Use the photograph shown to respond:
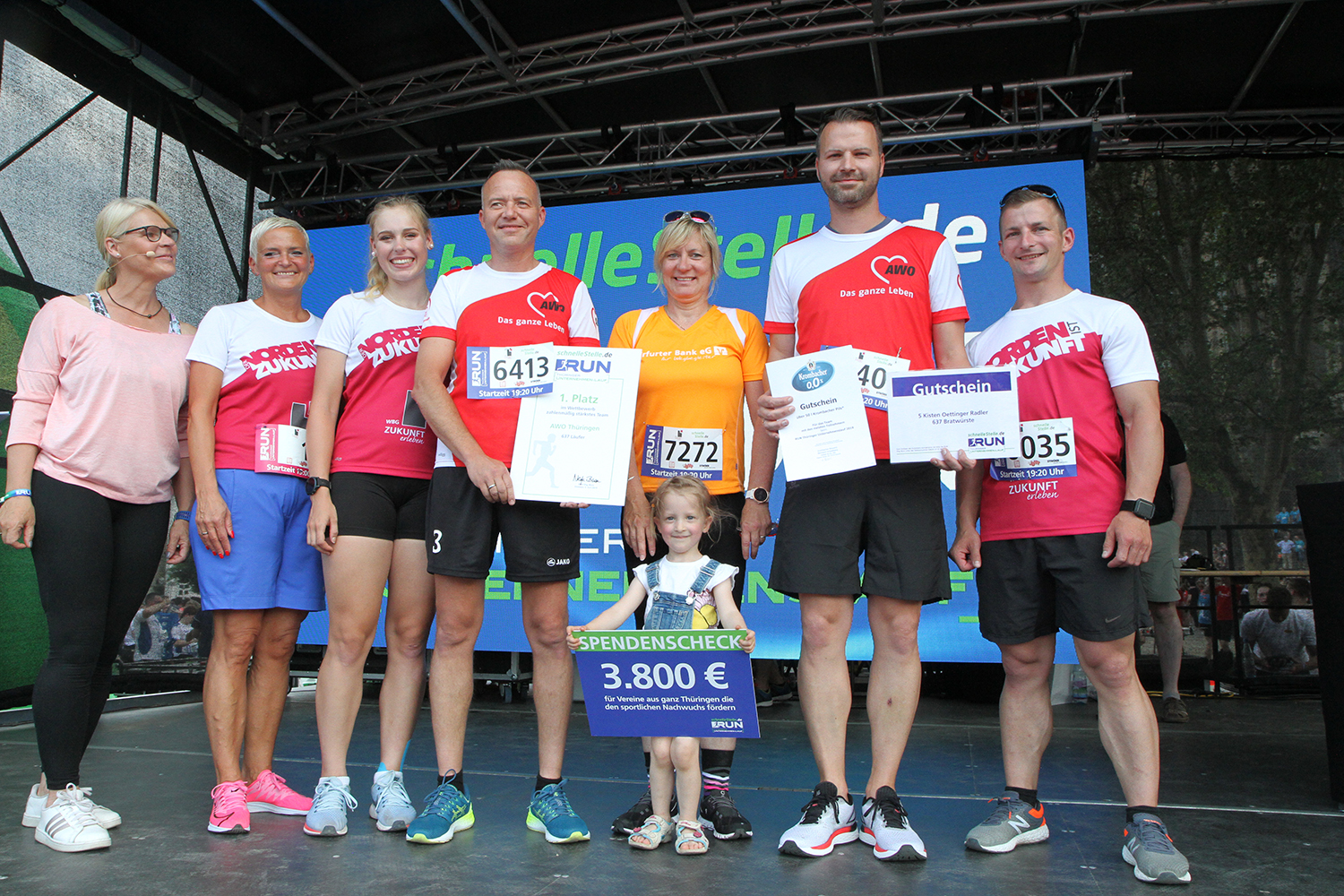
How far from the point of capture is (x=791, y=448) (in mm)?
2088

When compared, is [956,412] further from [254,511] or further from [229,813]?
[229,813]

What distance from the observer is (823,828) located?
2.01 m

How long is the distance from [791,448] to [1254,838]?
1504mm

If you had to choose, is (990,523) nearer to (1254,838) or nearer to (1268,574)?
(1254,838)

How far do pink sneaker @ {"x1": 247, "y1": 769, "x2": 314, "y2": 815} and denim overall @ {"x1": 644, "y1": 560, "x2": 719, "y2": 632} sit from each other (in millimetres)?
1072

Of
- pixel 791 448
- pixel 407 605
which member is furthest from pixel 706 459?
pixel 407 605

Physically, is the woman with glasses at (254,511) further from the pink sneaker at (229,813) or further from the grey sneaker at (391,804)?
the grey sneaker at (391,804)

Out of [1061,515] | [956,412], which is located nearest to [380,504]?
[956,412]

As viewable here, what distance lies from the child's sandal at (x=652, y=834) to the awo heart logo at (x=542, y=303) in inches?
49.7

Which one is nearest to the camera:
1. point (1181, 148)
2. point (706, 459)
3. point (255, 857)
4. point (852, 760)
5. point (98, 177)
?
point (255, 857)

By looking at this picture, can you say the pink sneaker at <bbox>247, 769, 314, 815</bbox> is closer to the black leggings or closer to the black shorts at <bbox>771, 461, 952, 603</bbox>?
the black leggings

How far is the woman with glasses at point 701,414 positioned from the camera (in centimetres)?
228

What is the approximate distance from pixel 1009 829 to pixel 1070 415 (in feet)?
3.19

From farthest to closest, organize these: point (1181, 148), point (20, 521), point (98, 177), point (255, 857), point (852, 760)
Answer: point (1181, 148)
point (98, 177)
point (852, 760)
point (20, 521)
point (255, 857)
